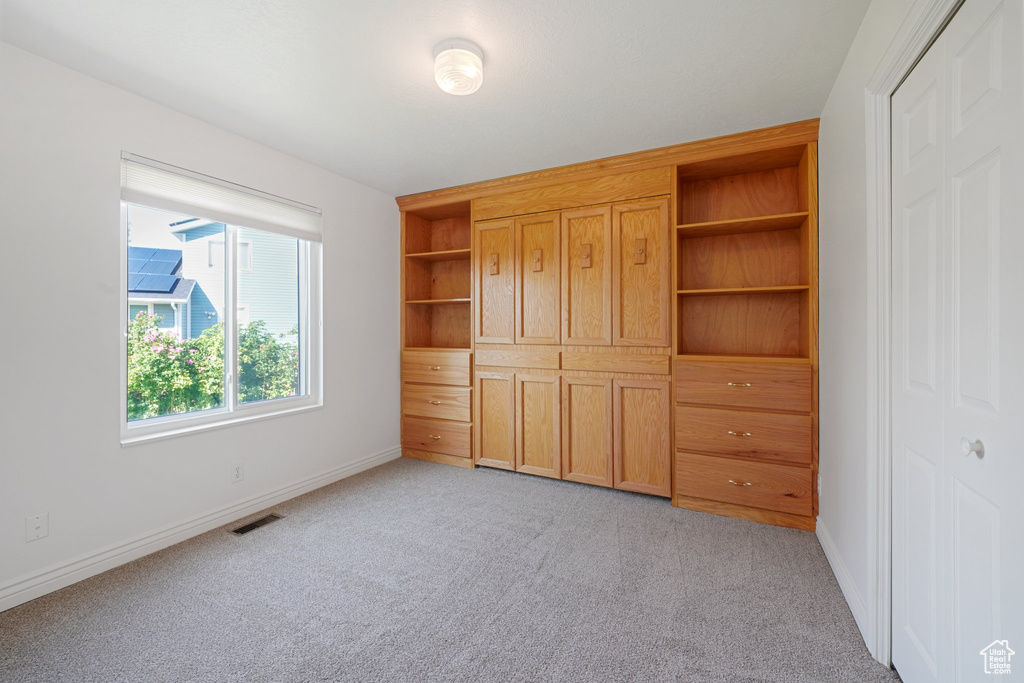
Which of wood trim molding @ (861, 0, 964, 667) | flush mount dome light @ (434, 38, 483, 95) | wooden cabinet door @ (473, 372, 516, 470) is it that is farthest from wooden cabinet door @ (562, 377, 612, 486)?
flush mount dome light @ (434, 38, 483, 95)

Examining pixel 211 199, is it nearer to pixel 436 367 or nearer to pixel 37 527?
pixel 37 527

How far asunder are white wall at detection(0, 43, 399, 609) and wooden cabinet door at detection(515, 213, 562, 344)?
1.91 meters

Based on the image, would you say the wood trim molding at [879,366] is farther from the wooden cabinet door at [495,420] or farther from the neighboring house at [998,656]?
the wooden cabinet door at [495,420]

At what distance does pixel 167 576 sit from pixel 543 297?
2737 millimetres

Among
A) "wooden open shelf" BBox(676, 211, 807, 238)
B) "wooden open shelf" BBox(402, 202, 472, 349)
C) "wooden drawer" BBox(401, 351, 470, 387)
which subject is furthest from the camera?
"wooden open shelf" BBox(402, 202, 472, 349)

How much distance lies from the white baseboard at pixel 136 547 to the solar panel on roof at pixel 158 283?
1.31m

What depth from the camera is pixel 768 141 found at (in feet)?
8.77

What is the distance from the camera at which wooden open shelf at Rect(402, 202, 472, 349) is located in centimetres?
414

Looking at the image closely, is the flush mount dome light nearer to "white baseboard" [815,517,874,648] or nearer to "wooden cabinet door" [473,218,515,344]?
"wooden cabinet door" [473,218,515,344]

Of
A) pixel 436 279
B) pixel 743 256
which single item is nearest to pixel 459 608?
pixel 743 256

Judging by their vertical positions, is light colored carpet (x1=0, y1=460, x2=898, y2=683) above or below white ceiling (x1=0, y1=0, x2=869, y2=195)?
below

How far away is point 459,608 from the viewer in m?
1.85

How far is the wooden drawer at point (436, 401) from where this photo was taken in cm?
379

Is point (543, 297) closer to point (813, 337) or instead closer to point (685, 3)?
point (813, 337)
